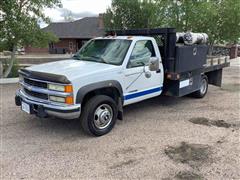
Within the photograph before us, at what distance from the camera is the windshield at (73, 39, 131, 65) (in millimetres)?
5234

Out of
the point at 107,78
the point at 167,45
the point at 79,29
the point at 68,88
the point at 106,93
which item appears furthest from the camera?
the point at 79,29

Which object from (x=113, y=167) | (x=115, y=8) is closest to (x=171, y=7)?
(x=115, y=8)

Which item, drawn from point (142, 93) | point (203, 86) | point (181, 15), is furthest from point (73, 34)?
point (142, 93)

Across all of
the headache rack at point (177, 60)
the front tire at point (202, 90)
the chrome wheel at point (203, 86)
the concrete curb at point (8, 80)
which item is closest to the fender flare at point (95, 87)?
the headache rack at point (177, 60)

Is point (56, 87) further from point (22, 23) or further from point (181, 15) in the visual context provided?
point (181, 15)

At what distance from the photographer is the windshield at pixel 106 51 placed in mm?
5234

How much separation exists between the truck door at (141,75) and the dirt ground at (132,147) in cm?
66

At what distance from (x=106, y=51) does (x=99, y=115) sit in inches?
59.9

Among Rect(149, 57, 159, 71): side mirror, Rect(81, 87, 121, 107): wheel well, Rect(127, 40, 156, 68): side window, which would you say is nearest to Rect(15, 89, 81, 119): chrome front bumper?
Rect(81, 87, 121, 107): wheel well

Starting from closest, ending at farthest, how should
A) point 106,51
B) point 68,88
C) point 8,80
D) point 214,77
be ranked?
1. point 68,88
2. point 106,51
3. point 214,77
4. point 8,80

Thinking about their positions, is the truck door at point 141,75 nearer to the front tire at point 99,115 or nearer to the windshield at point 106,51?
the windshield at point 106,51

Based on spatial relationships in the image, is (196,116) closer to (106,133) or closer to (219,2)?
(106,133)

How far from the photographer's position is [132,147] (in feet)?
A: 14.4

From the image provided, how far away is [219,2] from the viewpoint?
622 inches
